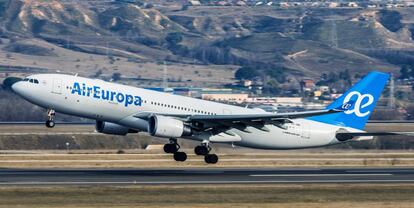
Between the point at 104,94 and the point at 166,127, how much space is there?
4.59m

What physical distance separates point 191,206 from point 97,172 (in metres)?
19.4

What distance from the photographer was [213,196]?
60.0 meters

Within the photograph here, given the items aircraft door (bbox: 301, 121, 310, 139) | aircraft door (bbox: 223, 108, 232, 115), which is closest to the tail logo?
aircraft door (bbox: 301, 121, 310, 139)

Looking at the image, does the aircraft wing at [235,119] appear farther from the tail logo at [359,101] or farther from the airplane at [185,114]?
the tail logo at [359,101]

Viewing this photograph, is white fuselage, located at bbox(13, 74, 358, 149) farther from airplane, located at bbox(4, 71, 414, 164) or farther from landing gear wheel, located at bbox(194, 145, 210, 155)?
landing gear wheel, located at bbox(194, 145, 210, 155)

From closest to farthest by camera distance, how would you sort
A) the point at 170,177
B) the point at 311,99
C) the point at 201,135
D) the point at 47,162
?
the point at 170,177, the point at 201,135, the point at 47,162, the point at 311,99

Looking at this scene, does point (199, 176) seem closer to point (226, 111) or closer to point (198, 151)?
point (198, 151)

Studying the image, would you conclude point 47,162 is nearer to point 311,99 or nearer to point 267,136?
point 267,136

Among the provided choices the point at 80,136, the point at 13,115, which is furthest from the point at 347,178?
the point at 13,115

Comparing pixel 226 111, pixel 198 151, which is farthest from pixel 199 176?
pixel 226 111

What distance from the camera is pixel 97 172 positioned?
74.0 meters

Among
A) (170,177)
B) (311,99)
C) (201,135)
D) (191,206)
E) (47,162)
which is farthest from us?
(311,99)

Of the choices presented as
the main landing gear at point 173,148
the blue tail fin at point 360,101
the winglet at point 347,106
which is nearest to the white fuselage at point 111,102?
the main landing gear at point 173,148

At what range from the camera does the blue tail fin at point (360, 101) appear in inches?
3137
